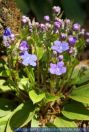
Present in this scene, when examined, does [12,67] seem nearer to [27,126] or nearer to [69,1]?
[27,126]

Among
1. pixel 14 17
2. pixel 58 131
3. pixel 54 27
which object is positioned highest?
pixel 14 17

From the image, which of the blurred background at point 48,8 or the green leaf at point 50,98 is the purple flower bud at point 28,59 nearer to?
the green leaf at point 50,98

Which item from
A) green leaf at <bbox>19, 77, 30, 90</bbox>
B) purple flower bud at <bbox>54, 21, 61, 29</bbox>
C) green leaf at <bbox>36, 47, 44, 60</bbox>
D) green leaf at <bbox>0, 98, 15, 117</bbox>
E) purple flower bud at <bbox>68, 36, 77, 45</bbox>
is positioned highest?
purple flower bud at <bbox>54, 21, 61, 29</bbox>

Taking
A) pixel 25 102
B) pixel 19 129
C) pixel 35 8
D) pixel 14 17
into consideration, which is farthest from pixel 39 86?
pixel 35 8

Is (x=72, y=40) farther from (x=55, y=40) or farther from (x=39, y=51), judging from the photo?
(x=39, y=51)

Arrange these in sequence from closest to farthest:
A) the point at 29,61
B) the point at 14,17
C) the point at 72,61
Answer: the point at 29,61
the point at 72,61
the point at 14,17

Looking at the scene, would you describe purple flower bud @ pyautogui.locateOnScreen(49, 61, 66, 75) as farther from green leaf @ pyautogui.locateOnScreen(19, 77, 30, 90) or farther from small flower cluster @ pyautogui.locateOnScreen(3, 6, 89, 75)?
green leaf @ pyautogui.locateOnScreen(19, 77, 30, 90)

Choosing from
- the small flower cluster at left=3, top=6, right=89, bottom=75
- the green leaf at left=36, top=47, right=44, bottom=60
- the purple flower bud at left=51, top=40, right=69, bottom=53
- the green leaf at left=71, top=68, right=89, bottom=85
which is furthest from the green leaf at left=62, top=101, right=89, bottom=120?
the purple flower bud at left=51, top=40, right=69, bottom=53

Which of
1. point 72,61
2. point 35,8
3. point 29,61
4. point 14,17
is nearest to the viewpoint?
point 29,61
